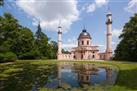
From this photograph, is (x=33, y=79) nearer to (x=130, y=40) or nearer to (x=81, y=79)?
(x=81, y=79)

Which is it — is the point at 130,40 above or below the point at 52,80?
above

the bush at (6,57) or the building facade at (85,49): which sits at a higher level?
the building facade at (85,49)

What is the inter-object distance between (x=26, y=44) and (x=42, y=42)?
544 inches

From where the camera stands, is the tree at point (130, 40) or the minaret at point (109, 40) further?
the minaret at point (109, 40)

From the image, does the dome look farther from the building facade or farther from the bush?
the bush

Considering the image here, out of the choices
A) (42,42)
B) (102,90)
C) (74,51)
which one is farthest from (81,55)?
(102,90)

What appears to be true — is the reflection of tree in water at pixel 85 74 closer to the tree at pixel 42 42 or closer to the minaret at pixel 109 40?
the minaret at pixel 109 40

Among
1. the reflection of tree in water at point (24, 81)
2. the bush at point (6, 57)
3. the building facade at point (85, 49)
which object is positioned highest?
the building facade at point (85, 49)

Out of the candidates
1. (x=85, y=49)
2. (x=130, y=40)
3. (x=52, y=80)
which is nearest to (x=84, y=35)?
(x=85, y=49)

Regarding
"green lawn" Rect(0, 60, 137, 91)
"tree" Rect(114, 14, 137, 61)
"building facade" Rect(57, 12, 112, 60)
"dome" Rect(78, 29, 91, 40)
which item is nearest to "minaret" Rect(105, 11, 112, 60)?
"building facade" Rect(57, 12, 112, 60)

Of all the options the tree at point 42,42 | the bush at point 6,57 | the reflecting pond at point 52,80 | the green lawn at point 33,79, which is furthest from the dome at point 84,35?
the reflecting pond at point 52,80

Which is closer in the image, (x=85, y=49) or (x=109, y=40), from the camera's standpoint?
(x=109, y=40)

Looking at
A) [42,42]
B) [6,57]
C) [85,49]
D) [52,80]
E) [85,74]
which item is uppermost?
[42,42]

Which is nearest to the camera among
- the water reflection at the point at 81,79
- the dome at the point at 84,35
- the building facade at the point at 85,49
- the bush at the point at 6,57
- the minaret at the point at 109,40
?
the water reflection at the point at 81,79
